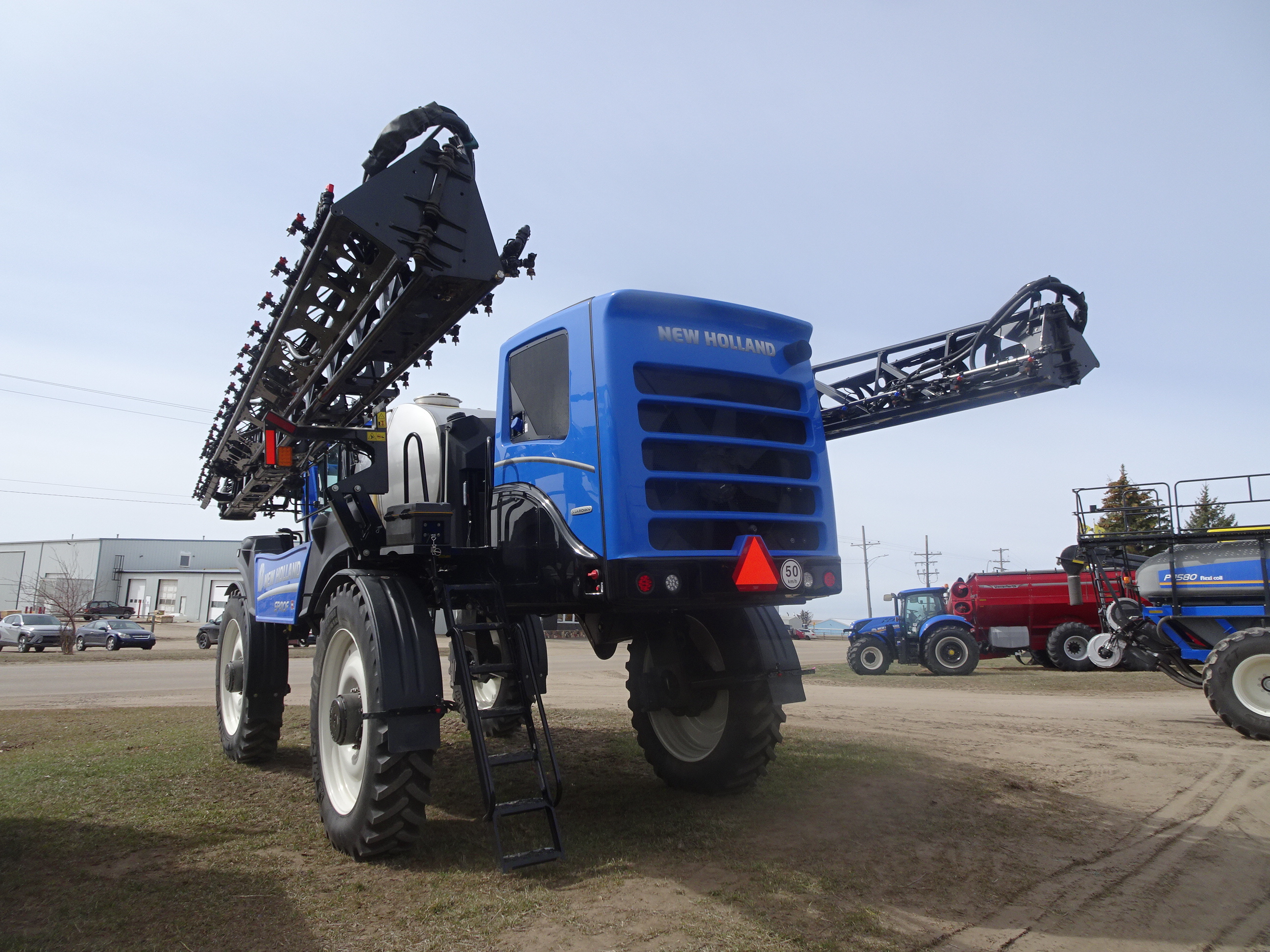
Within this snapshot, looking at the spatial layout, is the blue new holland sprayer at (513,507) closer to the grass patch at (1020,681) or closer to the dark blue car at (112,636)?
the grass patch at (1020,681)

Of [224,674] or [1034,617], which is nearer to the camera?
[224,674]

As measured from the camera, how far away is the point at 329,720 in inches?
210

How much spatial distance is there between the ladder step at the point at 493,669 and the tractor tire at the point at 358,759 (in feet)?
1.62

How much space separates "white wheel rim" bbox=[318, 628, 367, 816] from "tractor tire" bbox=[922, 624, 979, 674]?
16531mm

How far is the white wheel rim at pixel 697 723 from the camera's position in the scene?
6211 mm

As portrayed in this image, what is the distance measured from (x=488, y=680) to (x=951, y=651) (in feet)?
48.7

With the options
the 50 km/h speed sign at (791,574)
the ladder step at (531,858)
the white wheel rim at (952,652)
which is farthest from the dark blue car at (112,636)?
the 50 km/h speed sign at (791,574)

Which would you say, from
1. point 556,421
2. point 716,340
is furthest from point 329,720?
point 716,340

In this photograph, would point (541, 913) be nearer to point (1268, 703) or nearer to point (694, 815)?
point (694, 815)

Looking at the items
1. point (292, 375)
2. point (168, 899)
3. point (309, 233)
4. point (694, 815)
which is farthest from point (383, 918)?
point (292, 375)

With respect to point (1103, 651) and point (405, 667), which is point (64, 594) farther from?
point (405, 667)

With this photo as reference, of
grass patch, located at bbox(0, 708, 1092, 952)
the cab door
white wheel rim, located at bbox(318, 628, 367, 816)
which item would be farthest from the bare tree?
the cab door

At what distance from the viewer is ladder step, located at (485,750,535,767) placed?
14.7 feet

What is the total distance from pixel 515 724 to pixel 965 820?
374 centimetres
